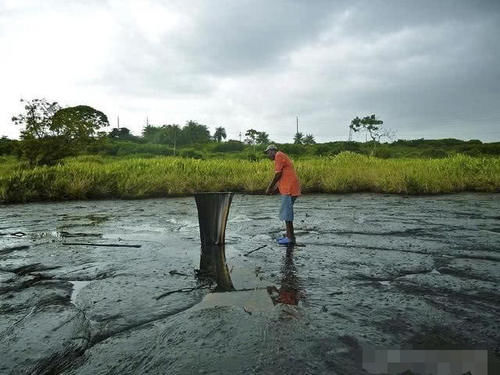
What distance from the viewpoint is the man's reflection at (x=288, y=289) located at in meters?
2.79

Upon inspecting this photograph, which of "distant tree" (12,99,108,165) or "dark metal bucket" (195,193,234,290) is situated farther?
"distant tree" (12,99,108,165)

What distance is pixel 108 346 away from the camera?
6.95ft

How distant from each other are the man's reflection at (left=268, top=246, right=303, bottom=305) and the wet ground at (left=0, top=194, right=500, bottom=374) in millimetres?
16

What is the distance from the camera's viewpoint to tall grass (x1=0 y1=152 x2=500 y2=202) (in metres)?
11.0

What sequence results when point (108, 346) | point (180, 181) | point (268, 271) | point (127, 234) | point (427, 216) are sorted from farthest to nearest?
point (180, 181) → point (427, 216) → point (127, 234) → point (268, 271) → point (108, 346)


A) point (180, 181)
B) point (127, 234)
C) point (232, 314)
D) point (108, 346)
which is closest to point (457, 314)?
point (232, 314)

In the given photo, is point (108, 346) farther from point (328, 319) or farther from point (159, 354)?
point (328, 319)

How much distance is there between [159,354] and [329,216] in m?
5.75

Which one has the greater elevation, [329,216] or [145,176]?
[145,176]

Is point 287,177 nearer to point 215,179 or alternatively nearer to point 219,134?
point 215,179

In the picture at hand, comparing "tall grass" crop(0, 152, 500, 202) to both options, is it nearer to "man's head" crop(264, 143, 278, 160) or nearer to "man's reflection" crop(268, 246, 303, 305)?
"man's head" crop(264, 143, 278, 160)

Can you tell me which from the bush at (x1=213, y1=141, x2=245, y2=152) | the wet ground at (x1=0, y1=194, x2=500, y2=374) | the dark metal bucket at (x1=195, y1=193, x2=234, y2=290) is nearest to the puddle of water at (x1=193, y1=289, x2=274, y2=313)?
the wet ground at (x1=0, y1=194, x2=500, y2=374)

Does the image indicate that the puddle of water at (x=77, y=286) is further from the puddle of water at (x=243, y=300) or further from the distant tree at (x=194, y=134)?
the distant tree at (x=194, y=134)

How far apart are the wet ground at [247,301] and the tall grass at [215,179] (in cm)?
581
